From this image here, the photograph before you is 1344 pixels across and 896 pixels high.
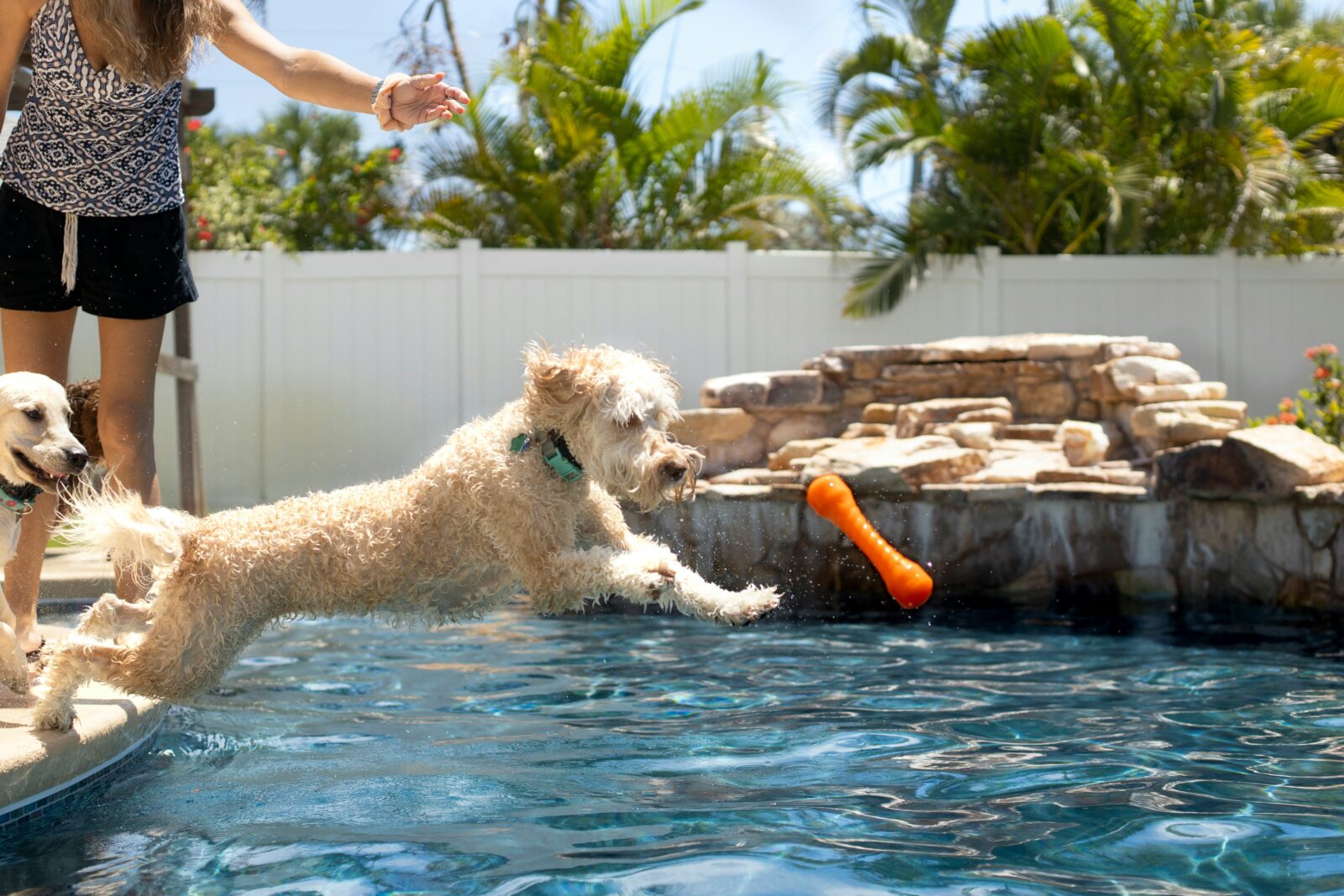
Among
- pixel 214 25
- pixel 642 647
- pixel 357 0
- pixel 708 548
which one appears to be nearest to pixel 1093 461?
pixel 708 548

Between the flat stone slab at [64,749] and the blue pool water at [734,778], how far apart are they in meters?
0.08

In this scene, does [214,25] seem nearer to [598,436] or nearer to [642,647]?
[598,436]

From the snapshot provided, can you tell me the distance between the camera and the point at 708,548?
26.6 feet

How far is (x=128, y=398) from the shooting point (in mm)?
4031

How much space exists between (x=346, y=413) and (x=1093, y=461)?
7.67 m

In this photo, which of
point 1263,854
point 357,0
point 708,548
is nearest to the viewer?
point 1263,854

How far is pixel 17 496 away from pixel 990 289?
39.6ft

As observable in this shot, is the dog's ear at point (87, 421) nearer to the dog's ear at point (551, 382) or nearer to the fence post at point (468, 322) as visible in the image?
the dog's ear at point (551, 382)

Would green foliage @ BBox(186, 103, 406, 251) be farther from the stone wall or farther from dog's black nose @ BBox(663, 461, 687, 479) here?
dog's black nose @ BBox(663, 461, 687, 479)

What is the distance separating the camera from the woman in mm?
3604

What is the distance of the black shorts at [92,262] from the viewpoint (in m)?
3.84

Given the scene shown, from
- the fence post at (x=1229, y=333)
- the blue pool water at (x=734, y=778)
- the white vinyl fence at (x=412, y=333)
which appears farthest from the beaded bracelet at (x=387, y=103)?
the fence post at (x=1229, y=333)

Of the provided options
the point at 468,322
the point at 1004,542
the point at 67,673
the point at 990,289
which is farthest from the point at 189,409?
the point at 990,289

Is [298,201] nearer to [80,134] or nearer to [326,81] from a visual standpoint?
[80,134]
